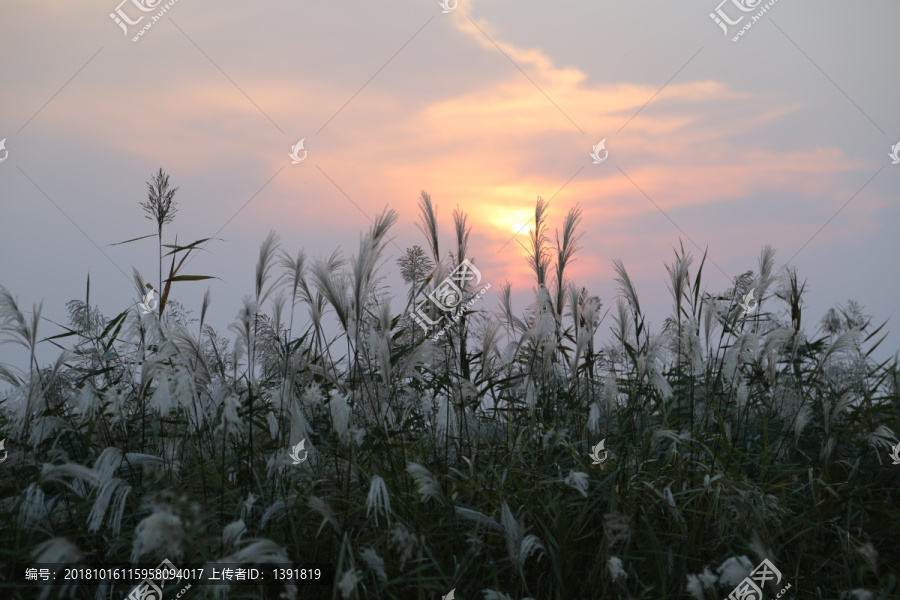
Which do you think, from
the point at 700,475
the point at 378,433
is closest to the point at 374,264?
the point at 378,433

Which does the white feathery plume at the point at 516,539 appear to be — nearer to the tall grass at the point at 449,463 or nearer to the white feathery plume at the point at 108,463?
the tall grass at the point at 449,463

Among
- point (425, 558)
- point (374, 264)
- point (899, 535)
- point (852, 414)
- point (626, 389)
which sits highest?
point (374, 264)

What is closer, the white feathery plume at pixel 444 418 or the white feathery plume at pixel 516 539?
the white feathery plume at pixel 516 539

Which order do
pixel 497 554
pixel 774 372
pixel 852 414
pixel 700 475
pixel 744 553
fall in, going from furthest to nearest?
pixel 852 414 → pixel 774 372 → pixel 700 475 → pixel 744 553 → pixel 497 554

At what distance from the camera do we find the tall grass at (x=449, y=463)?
2744mm

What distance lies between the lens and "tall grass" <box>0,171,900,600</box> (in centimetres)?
274

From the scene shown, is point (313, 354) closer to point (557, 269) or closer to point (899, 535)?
point (557, 269)

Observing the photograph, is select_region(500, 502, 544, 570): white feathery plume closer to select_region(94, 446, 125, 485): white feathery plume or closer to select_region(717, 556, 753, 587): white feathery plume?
select_region(717, 556, 753, 587): white feathery plume

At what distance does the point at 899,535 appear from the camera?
11.9 ft

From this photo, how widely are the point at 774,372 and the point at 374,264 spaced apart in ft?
8.04

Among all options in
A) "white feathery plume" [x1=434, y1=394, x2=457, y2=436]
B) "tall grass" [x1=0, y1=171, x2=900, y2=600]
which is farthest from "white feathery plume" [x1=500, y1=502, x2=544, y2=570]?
"white feathery plume" [x1=434, y1=394, x2=457, y2=436]

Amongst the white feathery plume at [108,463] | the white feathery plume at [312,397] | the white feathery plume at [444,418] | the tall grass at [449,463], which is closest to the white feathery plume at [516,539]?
the tall grass at [449,463]

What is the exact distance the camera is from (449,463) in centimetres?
379

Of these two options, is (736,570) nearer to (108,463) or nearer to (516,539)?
(516,539)
